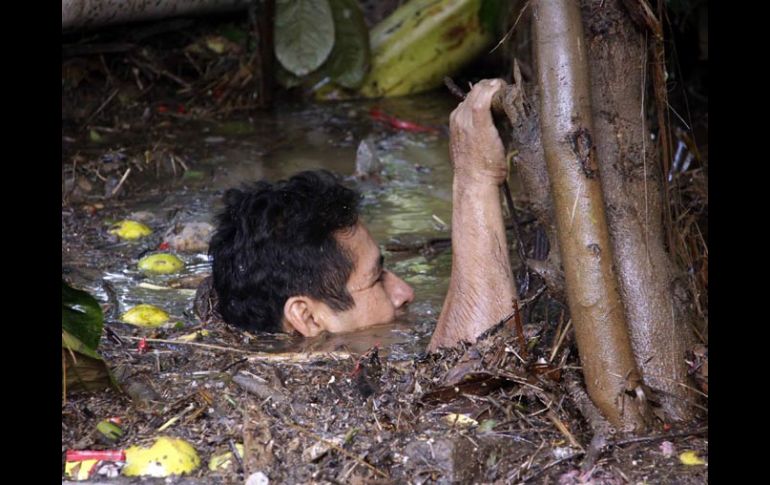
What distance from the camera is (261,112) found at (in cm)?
760

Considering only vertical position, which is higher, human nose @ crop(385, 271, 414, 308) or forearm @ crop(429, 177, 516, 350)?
forearm @ crop(429, 177, 516, 350)

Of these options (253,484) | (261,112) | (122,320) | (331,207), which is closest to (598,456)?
(253,484)

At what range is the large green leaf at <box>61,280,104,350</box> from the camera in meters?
3.12

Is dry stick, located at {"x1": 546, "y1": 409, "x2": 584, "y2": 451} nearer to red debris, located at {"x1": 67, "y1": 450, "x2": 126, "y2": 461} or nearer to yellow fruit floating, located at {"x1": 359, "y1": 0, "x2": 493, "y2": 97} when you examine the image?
red debris, located at {"x1": 67, "y1": 450, "x2": 126, "y2": 461}

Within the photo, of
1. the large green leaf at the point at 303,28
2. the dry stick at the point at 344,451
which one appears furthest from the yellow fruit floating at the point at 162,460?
the large green leaf at the point at 303,28

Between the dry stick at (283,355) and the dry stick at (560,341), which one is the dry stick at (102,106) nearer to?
the dry stick at (283,355)

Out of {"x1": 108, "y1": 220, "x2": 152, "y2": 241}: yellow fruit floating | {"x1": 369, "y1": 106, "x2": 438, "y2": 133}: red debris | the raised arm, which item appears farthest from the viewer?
{"x1": 369, "y1": 106, "x2": 438, "y2": 133}: red debris

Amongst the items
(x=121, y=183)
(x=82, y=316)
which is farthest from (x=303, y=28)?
(x=82, y=316)

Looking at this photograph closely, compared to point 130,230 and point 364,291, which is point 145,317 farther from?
point 130,230

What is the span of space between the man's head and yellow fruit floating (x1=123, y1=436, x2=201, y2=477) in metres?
1.18

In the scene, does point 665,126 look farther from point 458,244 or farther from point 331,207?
point 331,207

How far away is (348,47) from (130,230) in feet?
9.58

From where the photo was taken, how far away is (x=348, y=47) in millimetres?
7758

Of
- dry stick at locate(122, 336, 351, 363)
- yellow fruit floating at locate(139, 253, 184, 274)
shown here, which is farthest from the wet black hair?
yellow fruit floating at locate(139, 253, 184, 274)
